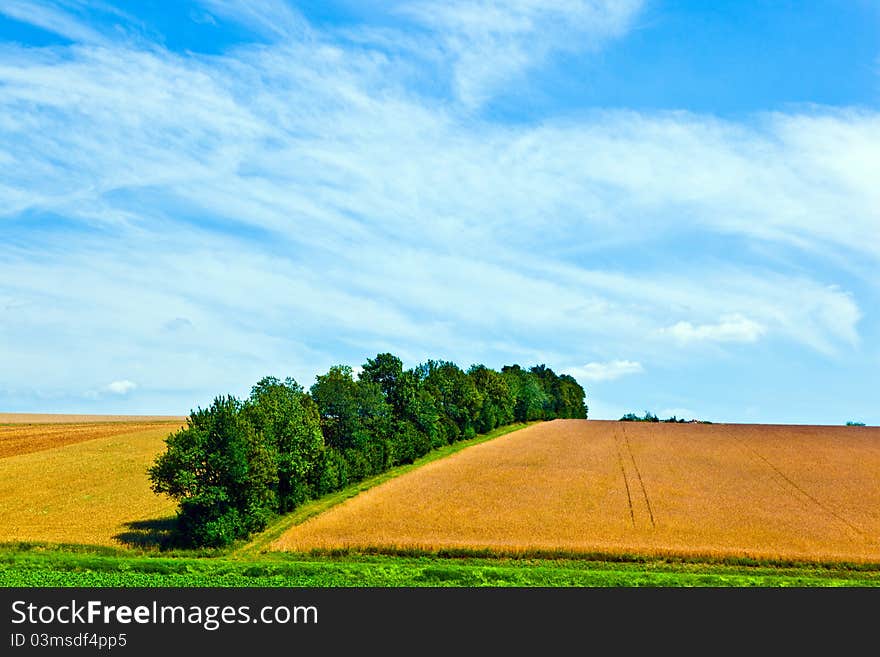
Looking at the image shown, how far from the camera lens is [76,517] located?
50156 mm

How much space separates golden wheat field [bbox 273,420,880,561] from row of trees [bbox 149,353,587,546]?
370 centimetres

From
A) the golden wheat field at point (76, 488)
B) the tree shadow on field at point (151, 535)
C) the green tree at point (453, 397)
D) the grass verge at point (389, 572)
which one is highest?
the green tree at point (453, 397)

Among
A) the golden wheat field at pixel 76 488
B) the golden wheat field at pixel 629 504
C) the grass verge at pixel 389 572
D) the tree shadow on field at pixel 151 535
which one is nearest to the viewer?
the grass verge at pixel 389 572

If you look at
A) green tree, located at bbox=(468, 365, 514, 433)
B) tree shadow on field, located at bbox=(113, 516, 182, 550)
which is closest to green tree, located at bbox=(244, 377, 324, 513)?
tree shadow on field, located at bbox=(113, 516, 182, 550)

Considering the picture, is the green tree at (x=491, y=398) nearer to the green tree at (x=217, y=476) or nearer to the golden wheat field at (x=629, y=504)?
the golden wheat field at (x=629, y=504)

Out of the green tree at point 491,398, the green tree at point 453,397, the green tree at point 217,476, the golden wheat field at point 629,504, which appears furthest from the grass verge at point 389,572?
the green tree at point 491,398

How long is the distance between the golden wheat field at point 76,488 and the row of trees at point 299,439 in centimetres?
580

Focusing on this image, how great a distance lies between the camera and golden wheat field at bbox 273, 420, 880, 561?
41844 mm

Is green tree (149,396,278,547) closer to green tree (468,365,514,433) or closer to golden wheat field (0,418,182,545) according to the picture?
golden wheat field (0,418,182,545)

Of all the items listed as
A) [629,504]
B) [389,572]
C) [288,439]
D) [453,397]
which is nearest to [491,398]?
[453,397]

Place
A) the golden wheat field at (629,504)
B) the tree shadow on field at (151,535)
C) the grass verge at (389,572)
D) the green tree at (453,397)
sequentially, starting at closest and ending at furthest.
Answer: the grass verge at (389,572), the golden wheat field at (629,504), the tree shadow on field at (151,535), the green tree at (453,397)

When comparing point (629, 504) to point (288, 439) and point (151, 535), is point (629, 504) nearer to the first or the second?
point (288, 439)

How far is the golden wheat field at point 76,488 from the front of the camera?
46.9 m

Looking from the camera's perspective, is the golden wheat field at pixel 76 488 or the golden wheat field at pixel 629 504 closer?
the golden wheat field at pixel 629 504
